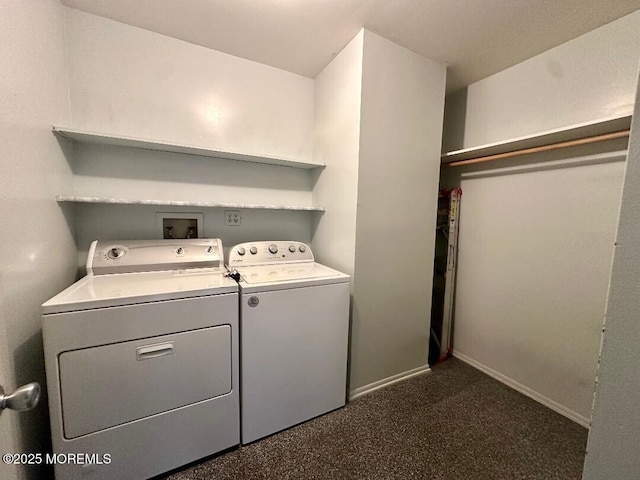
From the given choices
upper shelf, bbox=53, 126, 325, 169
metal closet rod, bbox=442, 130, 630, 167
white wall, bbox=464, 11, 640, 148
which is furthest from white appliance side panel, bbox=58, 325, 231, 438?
white wall, bbox=464, 11, 640, 148

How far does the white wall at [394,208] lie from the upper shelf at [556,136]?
35cm

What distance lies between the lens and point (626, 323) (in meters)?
0.47

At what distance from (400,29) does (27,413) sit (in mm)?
2669

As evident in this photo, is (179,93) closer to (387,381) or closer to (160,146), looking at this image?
(160,146)

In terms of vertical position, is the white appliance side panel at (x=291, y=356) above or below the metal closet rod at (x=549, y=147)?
below

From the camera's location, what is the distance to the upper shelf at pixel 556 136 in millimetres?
1300

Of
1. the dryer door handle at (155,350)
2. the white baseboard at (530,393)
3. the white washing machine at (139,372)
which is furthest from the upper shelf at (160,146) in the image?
the white baseboard at (530,393)

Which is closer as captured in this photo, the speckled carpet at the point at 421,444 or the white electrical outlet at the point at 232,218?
the speckled carpet at the point at 421,444

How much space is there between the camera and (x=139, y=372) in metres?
1.10

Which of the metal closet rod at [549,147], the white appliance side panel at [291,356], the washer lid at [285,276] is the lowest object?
the white appliance side panel at [291,356]

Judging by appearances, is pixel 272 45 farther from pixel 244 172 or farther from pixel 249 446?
pixel 249 446

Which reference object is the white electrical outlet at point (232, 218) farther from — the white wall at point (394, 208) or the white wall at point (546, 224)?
the white wall at point (546, 224)

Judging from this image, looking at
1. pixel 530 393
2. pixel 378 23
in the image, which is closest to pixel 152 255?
pixel 378 23

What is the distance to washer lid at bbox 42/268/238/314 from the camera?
3.29 ft
